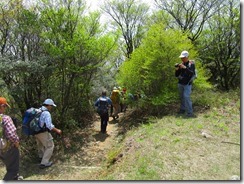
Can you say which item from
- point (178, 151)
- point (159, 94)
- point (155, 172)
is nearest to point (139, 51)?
point (159, 94)

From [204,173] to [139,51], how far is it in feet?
19.9

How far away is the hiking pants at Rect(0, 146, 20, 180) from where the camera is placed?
5438 mm

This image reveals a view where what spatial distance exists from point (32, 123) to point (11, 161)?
4.46 ft

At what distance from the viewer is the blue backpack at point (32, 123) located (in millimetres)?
6695

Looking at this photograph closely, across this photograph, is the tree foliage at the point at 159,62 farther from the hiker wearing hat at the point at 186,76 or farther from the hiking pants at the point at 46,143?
the hiking pants at the point at 46,143

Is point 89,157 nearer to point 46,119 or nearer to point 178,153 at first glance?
point 46,119

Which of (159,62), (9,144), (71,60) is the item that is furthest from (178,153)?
(71,60)

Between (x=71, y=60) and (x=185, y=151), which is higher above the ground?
(x=71, y=60)

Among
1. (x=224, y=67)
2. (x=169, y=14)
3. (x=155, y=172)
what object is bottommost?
(x=155, y=172)

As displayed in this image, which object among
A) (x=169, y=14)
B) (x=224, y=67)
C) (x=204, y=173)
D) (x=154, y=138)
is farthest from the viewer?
(x=169, y=14)

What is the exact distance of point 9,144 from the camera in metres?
5.36

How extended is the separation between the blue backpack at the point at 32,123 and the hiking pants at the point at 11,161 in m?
1.19

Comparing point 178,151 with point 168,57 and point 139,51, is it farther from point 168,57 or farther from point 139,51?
point 139,51

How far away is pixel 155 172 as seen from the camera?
4.75 meters
